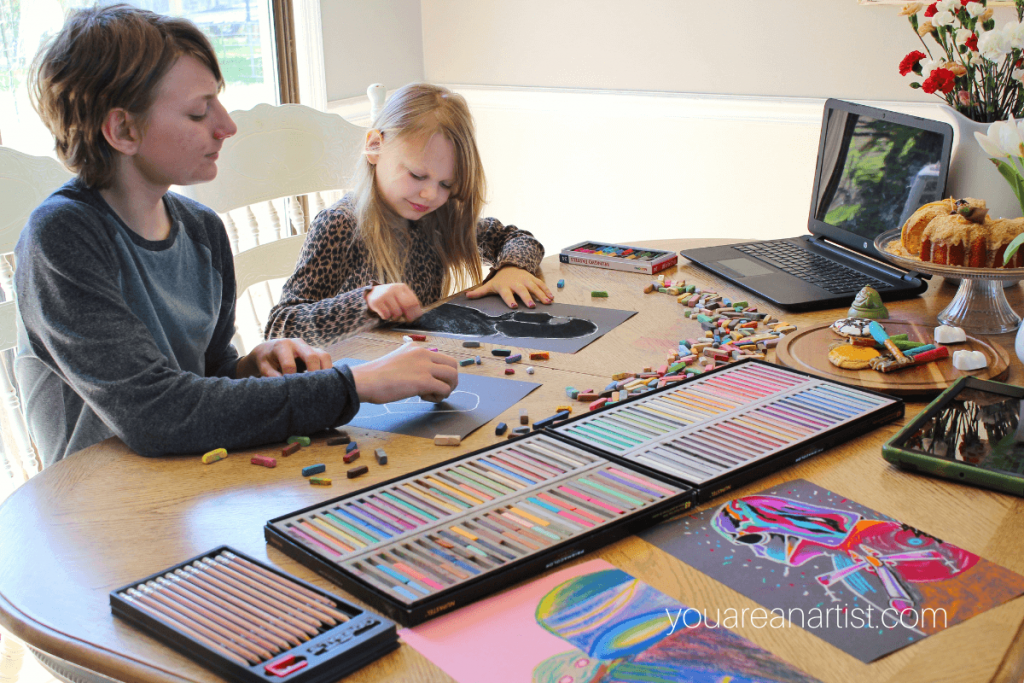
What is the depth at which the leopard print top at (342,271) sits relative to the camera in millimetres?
1500

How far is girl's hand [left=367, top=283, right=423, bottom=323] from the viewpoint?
145cm

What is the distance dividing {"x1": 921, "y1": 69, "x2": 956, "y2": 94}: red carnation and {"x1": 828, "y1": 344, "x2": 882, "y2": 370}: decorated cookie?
61 centimetres

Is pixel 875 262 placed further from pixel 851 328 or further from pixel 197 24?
pixel 197 24

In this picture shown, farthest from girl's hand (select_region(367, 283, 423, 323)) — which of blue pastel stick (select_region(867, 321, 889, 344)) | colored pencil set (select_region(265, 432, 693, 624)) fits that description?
blue pastel stick (select_region(867, 321, 889, 344))

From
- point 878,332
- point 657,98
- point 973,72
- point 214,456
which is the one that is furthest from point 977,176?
point 657,98

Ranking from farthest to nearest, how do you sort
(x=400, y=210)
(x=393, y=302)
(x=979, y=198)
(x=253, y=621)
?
(x=400, y=210)
(x=979, y=198)
(x=393, y=302)
(x=253, y=621)

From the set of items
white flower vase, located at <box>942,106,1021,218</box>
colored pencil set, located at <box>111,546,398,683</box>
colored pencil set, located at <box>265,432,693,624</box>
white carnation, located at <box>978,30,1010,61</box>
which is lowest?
colored pencil set, located at <box>111,546,398,683</box>

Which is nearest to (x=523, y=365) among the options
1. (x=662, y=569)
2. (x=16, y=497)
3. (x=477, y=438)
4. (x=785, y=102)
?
(x=477, y=438)

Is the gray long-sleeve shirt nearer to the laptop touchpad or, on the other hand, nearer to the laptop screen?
the laptop touchpad

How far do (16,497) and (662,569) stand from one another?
69 cm

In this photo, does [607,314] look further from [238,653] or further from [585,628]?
[238,653]

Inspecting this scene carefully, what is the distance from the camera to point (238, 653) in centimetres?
Result: 62

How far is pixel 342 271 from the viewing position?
1.74 metres

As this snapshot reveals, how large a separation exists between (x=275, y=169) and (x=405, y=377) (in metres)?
1.02
